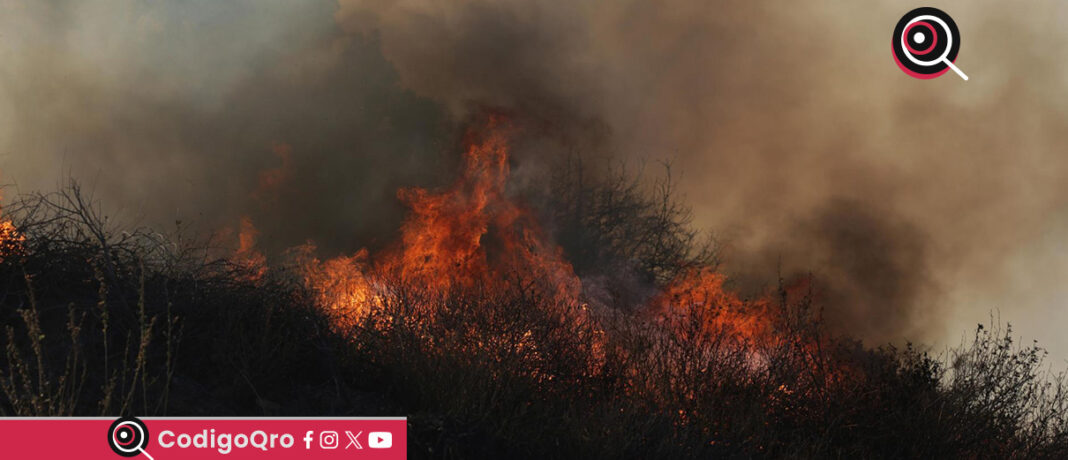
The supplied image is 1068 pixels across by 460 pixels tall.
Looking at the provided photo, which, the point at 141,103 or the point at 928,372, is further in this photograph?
the point at 141,103

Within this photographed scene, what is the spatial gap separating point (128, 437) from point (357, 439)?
1234mm

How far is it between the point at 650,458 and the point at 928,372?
166 inches

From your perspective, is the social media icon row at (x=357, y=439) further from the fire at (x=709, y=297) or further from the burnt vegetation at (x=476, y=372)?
the fire at (x=709, y=297)

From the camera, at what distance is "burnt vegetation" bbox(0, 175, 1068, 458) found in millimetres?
6367

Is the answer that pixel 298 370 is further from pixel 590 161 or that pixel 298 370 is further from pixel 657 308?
pixel 590 161

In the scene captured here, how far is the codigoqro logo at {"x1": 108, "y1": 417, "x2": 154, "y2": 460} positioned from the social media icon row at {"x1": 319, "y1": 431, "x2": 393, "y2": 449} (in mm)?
901

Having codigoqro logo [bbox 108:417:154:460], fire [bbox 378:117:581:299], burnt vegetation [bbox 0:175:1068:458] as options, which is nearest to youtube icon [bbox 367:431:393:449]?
burnt vegetation [bbox 0:175:1068:458]

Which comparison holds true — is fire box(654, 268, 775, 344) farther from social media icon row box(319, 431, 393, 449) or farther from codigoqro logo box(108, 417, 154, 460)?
codigoqro logo box(108, 417, 154, 460)

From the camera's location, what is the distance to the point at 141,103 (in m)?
19.7

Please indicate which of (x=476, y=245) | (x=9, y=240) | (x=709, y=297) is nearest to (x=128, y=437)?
(x=9, y=240)

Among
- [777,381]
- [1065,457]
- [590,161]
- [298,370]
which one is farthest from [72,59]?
[1065,457]

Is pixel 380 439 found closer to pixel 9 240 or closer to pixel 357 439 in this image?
pixel 357 439

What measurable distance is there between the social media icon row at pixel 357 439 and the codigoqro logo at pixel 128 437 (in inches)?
35.5

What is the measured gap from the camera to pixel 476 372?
6754mm
